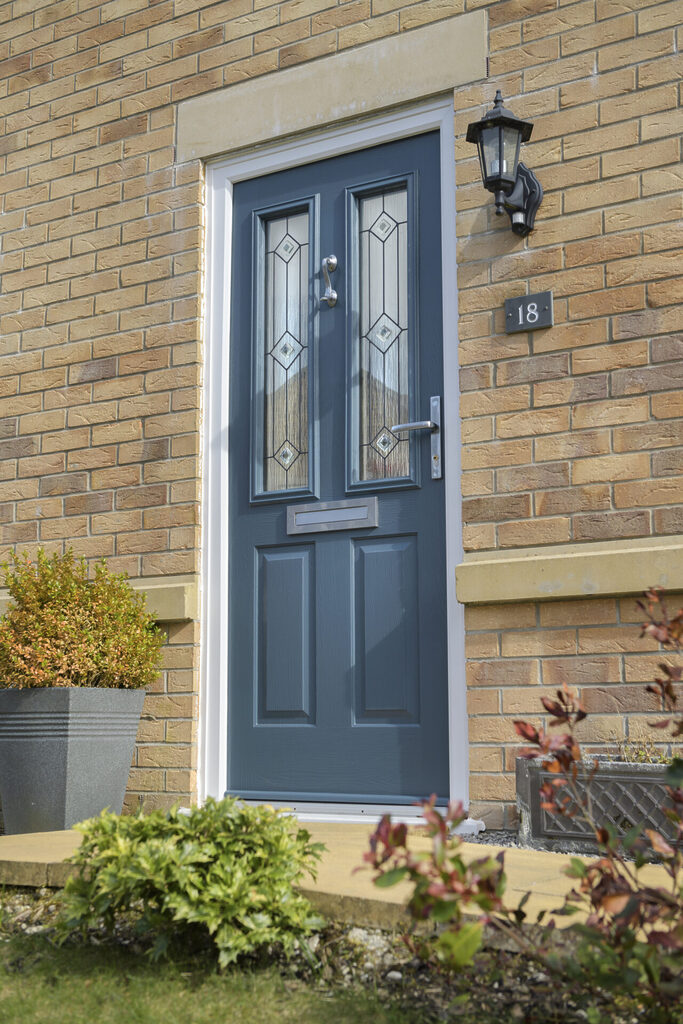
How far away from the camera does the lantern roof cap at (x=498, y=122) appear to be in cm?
389

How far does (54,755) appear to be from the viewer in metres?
3.92

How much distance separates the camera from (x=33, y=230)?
533cm

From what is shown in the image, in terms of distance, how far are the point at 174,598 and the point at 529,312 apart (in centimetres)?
185

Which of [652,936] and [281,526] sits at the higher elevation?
[281,526]

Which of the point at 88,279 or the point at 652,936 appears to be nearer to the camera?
the point at 652,936

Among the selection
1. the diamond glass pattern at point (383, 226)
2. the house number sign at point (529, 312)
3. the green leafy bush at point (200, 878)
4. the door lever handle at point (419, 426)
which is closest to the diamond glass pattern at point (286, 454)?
the door lever handle at point (419, 426)

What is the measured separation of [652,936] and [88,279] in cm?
415

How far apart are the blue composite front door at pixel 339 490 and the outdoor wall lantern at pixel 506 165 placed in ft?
1.40

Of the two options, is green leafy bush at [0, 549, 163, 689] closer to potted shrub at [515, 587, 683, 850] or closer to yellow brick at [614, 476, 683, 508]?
potted shrub at [515, 587, 683, 850]

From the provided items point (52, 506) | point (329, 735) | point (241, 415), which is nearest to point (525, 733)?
point (329, 735)

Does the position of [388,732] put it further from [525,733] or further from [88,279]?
[88,279]

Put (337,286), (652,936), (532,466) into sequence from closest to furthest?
(652,936) → (532,466) → (337,286)

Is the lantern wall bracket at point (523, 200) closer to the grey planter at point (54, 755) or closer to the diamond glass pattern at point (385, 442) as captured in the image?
the diamond glass pattern at point (385, 442)

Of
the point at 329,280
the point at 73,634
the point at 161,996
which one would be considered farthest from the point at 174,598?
the point at 161,996
